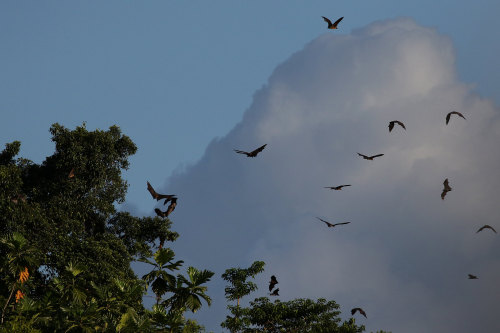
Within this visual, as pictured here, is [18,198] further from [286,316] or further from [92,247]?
[286,316]

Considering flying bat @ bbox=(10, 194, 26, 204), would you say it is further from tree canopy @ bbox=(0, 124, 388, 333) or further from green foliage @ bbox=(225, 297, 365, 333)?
green foliage @ bbox=(225, 297, 365, 333)

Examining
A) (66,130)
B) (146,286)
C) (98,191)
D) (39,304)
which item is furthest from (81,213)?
(39,304)

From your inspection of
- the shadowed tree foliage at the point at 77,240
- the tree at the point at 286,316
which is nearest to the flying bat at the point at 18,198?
the shadowed tree foliage at the point at 77,240

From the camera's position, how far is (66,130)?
42.6 m

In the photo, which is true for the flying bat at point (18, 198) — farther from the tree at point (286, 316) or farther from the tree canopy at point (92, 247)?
the tree at point (286, 316)

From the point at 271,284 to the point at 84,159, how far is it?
15.8 metres

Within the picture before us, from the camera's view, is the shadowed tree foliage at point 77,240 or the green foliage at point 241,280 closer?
the shadowed tree foliage at point 77,240

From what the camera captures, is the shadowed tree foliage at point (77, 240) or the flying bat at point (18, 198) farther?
the flying bat at point (18, 198)

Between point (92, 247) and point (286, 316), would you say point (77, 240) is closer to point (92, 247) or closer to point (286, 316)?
point (92, 247)

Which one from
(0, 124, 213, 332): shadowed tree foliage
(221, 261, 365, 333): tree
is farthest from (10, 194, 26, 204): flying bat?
(221, 261, 365, 333): tree

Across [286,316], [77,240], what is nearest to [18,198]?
[77,240]

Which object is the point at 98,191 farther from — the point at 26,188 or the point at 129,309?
the point at 129,309

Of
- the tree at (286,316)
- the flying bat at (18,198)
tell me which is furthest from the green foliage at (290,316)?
the flying bat at (18,198)

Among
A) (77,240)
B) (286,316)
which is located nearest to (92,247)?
(77,240)
